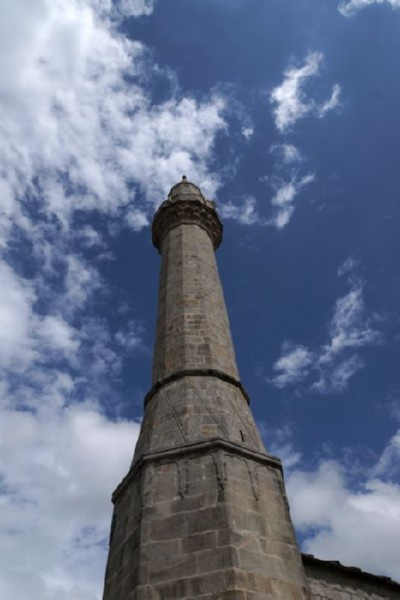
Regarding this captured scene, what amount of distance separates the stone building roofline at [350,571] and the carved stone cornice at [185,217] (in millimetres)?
7945

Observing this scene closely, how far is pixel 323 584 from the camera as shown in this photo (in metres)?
8.20

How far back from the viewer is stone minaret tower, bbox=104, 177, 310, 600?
19.3ft

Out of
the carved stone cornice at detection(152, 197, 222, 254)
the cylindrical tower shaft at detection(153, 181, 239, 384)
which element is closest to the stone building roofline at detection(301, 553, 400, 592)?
the cylindrical tower shaft at detection(153, 181, 239, 384)

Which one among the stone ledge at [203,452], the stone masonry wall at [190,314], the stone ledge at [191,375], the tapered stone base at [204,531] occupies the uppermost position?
the stone masonry wall at [190,314]

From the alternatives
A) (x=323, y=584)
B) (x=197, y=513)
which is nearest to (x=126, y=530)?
(x=197, y=513)

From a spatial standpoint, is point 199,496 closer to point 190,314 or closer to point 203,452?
point 203,452

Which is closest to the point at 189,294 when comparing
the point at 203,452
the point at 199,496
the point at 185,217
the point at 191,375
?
the point at 191,375

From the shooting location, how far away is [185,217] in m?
13.5

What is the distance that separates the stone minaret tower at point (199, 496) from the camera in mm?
5891

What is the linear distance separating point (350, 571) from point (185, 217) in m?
8.47

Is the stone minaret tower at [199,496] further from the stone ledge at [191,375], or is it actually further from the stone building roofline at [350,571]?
the stone building roofline at [350,571]

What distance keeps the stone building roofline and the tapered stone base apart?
1862mm

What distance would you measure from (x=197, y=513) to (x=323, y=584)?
3.13 m

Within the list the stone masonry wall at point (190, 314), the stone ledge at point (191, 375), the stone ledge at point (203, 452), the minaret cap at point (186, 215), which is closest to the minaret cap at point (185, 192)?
the minaret cap at point (186, 215)
